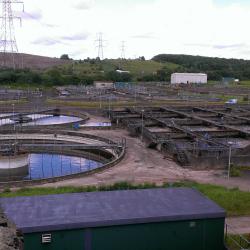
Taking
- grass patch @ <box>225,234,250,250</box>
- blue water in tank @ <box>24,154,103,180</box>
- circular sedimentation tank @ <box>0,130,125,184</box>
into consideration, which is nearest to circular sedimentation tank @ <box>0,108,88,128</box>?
circular sedimentation tank @ <box>0,130,125,184</box>

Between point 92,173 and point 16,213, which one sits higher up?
point 16,213

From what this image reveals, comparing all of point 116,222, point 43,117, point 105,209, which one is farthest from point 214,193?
point 43,117

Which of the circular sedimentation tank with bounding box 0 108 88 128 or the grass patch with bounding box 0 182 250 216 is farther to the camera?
the circular sedimentation tank with bounding box 0 108 88 128

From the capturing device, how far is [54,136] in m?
42.2

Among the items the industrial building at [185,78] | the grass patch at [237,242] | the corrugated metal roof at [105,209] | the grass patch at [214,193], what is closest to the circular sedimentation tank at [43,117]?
the grass patch at [214,193]

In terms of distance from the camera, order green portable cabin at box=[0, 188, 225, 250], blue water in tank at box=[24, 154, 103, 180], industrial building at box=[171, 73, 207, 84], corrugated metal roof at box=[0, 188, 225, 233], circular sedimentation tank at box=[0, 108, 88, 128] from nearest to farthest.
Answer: green portable cabin at box=[0, 188, 225, 250]
corrugated metal roof at box=[0, 188, 225, 233]
blue water in tank at box=[24, 154, 103, 180]
circular sedimentation tank at box=[0, 108, 88, 128]
industrial building at box=[171, 73, 207, 84]

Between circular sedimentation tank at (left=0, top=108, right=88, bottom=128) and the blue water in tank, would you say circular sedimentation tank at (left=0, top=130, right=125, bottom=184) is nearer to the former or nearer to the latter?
the blue water in tank

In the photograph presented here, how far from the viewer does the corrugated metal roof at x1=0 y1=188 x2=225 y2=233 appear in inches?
493

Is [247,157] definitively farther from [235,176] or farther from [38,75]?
[38,75]

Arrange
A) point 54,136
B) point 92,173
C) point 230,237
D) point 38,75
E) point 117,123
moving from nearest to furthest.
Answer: point 230,237 → point 92,173 → point 54,136 → point 117,123 → point 38,75

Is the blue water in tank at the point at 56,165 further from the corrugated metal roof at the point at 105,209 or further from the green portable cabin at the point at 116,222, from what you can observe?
the green portable cabin at the point at 116,222

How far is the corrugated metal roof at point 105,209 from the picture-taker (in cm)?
1252

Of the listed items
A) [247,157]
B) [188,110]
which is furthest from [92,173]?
[188,110]

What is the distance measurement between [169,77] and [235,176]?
109698mm
